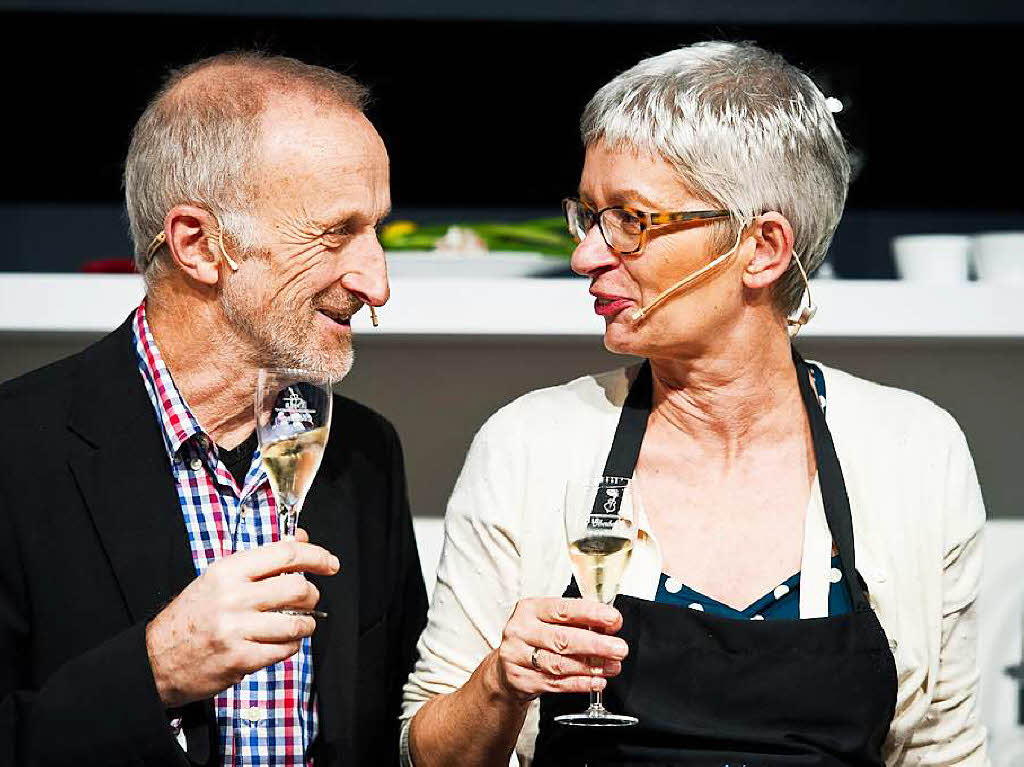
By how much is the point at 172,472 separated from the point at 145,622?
256 mm

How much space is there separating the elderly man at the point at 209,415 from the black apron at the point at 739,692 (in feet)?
1.24

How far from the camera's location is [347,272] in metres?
2.01

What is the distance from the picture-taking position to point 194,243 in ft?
6.47

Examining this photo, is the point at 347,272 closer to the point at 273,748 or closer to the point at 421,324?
the point at 421,324

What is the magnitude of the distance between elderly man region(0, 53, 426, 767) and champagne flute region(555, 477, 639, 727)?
40 centimetres

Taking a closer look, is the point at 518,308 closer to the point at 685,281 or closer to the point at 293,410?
the point at 685,281

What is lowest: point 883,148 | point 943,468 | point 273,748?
point 273,748

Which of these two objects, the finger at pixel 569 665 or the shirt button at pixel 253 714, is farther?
the shirt button at pixel 253 714

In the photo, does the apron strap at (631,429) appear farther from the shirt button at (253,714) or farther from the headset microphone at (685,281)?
the shirt button at (253,714)

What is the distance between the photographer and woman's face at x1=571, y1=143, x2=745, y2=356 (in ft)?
6.59

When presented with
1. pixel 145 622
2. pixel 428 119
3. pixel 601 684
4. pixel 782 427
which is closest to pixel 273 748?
pixel 145 622

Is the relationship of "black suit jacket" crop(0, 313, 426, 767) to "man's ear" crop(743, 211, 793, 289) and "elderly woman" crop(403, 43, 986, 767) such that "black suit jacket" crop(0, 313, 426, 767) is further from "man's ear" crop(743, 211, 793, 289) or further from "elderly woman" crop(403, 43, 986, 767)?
"man's ear" crop(743, 211, 793, 289)

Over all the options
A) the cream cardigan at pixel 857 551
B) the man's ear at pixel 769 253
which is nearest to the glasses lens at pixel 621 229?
the man's ear at pixel 769 253

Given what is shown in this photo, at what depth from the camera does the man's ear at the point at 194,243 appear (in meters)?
1.96
